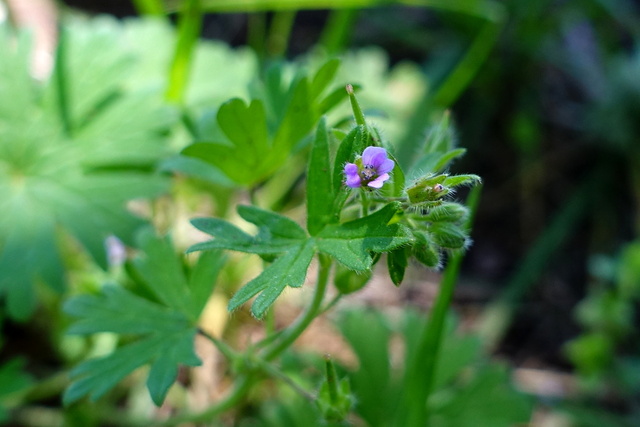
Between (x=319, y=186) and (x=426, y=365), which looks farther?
(x=426, y=365)

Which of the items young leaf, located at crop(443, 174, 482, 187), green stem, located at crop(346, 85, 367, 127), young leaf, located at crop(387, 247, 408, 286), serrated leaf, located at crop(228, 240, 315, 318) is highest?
green stem, located at crop(346, 85, 367, 127)

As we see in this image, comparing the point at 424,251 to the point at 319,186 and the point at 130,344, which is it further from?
the point at 130,344

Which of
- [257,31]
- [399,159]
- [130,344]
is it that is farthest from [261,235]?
[257,31]

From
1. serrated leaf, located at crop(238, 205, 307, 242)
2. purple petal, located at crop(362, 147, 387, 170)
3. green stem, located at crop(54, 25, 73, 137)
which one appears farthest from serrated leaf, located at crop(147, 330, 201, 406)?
green stem, located at crop(54, 25, 73, 137)

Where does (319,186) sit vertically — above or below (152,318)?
above

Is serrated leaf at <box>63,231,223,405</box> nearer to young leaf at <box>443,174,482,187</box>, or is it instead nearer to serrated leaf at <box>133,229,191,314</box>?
serrated leaf at <box>133,229,191,314</box>

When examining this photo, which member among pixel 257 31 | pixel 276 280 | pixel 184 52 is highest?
pixel 257 31

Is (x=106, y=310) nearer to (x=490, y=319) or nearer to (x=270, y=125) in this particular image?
(x=270, y=125)

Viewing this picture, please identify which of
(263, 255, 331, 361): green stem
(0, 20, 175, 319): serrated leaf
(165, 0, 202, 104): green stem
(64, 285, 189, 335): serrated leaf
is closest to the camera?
(263, 255, 331, 361): green stem
